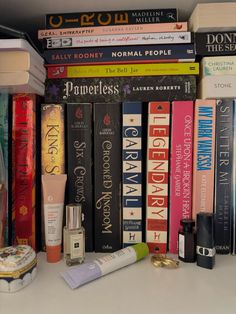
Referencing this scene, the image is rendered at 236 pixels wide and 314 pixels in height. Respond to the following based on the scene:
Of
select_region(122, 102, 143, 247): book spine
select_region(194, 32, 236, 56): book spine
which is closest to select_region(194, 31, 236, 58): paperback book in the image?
select_region(194, 32, 236, 56): book spine

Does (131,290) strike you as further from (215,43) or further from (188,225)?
(215,43)

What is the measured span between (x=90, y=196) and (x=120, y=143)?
9cm

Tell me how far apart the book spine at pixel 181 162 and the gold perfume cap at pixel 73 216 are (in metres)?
0.13

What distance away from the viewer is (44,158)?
49 centimetres

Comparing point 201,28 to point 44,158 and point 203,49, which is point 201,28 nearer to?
point 203,49

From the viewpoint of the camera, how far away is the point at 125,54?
50 cm

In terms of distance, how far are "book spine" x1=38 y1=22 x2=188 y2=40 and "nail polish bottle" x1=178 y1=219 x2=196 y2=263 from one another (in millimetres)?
274

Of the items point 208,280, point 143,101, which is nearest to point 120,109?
point 143,101

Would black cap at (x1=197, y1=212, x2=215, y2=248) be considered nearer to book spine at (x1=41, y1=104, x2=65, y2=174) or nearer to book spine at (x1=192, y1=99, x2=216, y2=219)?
book spine at (x1=192, y1=99, x2=216, y2=219)

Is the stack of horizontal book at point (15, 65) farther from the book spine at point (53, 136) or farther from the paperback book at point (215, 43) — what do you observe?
the paperback book at point (215, 43)

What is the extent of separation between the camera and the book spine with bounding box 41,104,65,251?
0.48 metres

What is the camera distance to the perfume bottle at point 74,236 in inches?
17.6

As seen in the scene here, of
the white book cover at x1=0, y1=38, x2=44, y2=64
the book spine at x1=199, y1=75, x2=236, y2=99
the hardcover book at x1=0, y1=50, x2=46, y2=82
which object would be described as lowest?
the book spine at x1=199, y1=75, x2=236, y2=99

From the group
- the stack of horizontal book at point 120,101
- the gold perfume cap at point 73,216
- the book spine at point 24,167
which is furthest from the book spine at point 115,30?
the gold perfume cap at point 73,216
